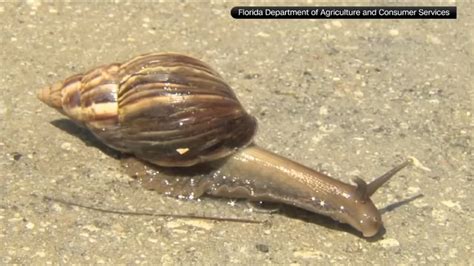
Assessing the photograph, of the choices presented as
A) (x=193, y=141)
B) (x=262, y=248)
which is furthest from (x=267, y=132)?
(x=262, y=248)

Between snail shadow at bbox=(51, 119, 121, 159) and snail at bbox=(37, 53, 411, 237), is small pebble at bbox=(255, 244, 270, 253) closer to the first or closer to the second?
snail at bbox=(37, 53, 411, 237)

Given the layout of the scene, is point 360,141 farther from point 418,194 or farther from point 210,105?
point 210,105

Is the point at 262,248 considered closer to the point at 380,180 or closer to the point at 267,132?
the point at 380,180

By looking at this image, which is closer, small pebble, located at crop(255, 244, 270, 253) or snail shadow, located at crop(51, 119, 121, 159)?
small pebble, located at crop(255, 244, 270, 253)

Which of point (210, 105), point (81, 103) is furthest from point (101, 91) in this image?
point (210, 105)

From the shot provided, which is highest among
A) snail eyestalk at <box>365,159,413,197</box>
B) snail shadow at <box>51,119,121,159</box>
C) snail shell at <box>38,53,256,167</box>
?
snail shell at <box>38,53,256,167</box>

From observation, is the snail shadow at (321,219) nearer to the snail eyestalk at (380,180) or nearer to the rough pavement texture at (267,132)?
the rough pavement texture at (267,132)

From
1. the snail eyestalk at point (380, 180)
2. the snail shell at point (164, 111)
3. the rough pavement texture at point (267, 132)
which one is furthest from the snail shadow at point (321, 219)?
the snail shell at point (164, 111)

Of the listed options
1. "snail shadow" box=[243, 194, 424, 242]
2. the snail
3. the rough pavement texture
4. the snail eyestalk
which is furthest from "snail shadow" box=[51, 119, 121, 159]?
the snail eyestalk
